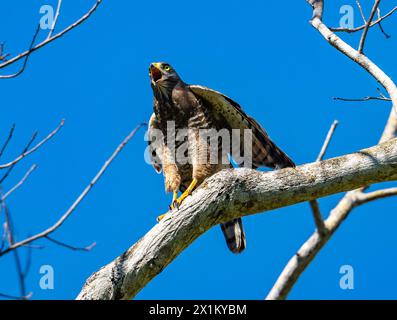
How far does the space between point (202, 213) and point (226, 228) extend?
91.5 inches

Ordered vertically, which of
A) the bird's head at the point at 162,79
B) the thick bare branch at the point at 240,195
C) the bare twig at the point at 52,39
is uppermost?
the bird's head at the point at 162,79

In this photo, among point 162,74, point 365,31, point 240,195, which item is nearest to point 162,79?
point 162,74

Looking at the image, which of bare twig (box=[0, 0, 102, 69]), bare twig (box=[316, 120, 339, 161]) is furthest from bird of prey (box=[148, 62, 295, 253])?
bare twig (box=[0, 0, 102, 69])

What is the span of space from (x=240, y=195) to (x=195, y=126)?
2.32 meters

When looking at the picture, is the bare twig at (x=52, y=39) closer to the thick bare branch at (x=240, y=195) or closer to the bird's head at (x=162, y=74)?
the thick bare branch at (x=240, y=195)

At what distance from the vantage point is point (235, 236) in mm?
7012

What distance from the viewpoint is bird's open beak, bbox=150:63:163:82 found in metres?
7.31

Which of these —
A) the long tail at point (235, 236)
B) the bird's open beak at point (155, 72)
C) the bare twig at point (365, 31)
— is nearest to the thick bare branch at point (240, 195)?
the bare twig at point (365, 31)

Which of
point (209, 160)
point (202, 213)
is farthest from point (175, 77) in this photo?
point (202, 213)

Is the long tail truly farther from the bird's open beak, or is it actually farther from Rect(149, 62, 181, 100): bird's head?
the bird's open beak

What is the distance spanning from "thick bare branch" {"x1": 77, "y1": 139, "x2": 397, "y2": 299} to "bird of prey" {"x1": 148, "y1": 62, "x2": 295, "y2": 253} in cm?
184

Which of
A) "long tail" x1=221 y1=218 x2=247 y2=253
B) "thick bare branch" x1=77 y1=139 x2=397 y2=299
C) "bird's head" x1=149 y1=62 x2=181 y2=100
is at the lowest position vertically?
"thick bare branch" x1=77 y1=139 x2=397 y2=299

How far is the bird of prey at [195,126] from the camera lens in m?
6.86

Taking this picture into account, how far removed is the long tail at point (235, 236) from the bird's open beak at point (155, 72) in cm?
180
